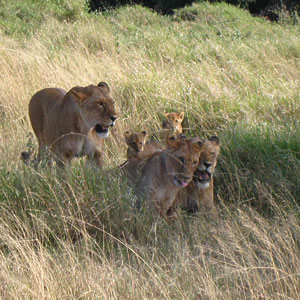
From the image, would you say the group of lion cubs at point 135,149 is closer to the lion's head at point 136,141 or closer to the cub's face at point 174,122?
the lion's head at point 136,141

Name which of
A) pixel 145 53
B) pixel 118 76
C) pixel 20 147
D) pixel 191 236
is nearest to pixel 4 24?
pixel 145 53

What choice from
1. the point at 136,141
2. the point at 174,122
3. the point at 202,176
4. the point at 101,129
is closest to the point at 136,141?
the point at 136,141

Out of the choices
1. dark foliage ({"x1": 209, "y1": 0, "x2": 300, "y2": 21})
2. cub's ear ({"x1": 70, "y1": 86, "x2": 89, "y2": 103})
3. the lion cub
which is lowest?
dark foliage ({"x1": 209, "y1": 0, "x2": 300, "y2": 21})

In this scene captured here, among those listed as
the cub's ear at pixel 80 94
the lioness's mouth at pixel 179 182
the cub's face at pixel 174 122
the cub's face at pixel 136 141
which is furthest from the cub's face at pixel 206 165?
the cub's face at pixel 174 122

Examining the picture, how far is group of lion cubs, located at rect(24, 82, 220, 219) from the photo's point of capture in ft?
17.9

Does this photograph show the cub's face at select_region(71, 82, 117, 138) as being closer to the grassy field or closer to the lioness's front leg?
the lioness's front leg

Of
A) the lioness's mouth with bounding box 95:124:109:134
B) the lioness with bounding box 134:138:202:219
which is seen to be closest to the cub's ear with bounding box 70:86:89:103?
the lioness's mouth with bounding box 95:124:109:134

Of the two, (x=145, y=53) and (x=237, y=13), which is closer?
(x=145, y=53)

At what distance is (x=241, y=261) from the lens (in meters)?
4.64

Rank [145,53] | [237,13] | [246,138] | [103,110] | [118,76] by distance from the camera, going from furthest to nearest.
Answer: [237,13] → [145,53] → [118,76] → [246,138] → [103,110]

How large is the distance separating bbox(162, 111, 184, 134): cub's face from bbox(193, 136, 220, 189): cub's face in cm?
155

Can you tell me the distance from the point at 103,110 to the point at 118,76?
2949mm

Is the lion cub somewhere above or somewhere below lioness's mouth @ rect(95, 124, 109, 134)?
below

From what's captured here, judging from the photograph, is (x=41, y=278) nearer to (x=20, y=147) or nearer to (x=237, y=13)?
(x=20, y=147)
